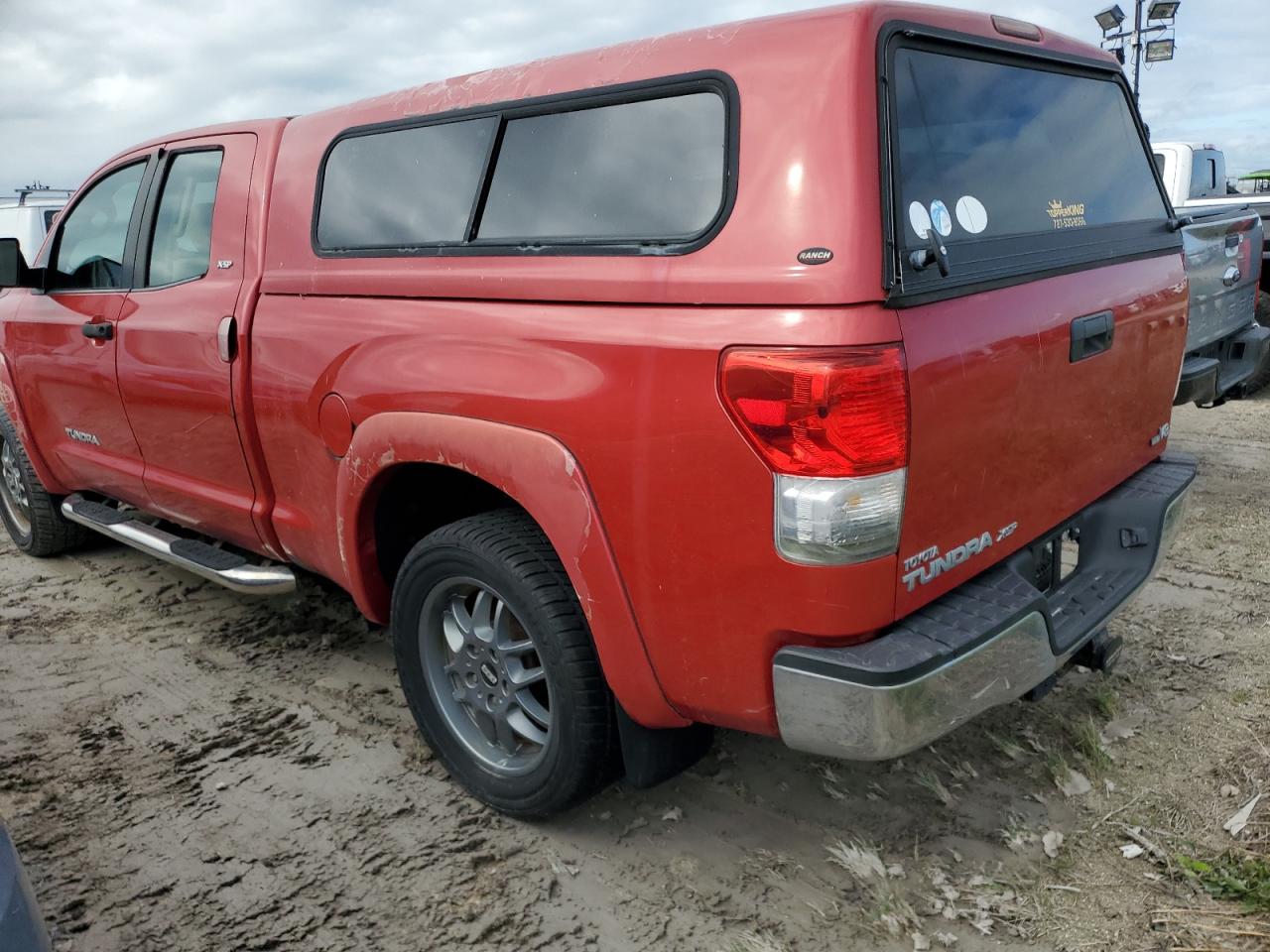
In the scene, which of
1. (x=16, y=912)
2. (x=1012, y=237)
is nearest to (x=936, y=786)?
(x=1012, y=237)

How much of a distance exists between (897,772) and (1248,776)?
0.93 meters

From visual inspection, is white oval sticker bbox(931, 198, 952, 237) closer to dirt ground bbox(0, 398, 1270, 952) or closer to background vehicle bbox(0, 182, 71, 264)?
dirt ground bbox(0, 398, 1270, 952)

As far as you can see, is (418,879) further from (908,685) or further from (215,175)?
(215,175)

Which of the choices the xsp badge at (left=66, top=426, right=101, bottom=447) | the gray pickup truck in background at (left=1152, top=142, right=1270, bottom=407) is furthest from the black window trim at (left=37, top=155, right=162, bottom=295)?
the gray pickup truck in background at (left=1152, top=142, right=1270, bottom=407)

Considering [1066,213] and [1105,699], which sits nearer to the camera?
[1066,213]

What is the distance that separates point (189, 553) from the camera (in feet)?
12.1

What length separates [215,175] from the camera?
343 cm

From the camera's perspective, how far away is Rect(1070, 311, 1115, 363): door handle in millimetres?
2451

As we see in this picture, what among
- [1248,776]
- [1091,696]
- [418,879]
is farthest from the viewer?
[1091,696]

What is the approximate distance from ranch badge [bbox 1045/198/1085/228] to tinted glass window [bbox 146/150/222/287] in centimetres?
260

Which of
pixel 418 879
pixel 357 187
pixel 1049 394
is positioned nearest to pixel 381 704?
pixel 418 879

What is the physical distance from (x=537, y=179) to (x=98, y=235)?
2519 mm

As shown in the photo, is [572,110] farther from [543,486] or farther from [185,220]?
[185,220]

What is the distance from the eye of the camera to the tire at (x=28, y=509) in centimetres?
488
